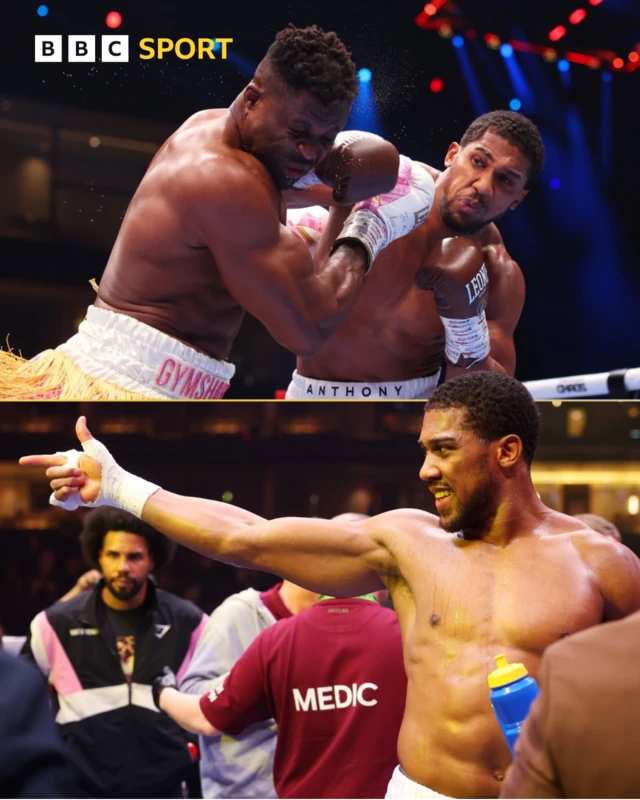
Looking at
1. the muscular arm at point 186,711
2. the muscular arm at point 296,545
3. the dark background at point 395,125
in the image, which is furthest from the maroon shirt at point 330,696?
the dark background at point 395,125

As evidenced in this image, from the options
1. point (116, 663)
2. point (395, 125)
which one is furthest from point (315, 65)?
point (116, 663)

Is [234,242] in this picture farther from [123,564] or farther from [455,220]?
[123,564]

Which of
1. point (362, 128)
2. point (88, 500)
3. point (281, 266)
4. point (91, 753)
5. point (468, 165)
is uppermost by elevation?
point (362, 128)

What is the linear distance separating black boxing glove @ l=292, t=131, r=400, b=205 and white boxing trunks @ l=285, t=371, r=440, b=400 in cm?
72

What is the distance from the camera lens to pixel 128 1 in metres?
4.13

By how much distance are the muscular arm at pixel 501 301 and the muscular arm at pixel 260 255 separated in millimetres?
940

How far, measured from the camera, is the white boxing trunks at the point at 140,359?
8.94ft

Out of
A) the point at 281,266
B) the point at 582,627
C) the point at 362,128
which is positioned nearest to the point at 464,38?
the point at 362,128

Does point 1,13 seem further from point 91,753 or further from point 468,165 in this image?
point 91,753

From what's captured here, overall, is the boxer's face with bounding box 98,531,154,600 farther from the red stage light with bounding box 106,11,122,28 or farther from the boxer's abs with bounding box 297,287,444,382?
the red stage light with bounding box 106,11,122,28

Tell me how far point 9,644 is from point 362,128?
2192mm

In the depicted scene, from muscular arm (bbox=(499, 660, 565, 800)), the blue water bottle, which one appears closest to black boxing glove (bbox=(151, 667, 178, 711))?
the blue water bottle

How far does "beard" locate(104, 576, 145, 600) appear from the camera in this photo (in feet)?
9.68

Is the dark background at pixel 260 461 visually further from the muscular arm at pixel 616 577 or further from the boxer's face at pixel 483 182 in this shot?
the muscular arm at pixel 616 577
